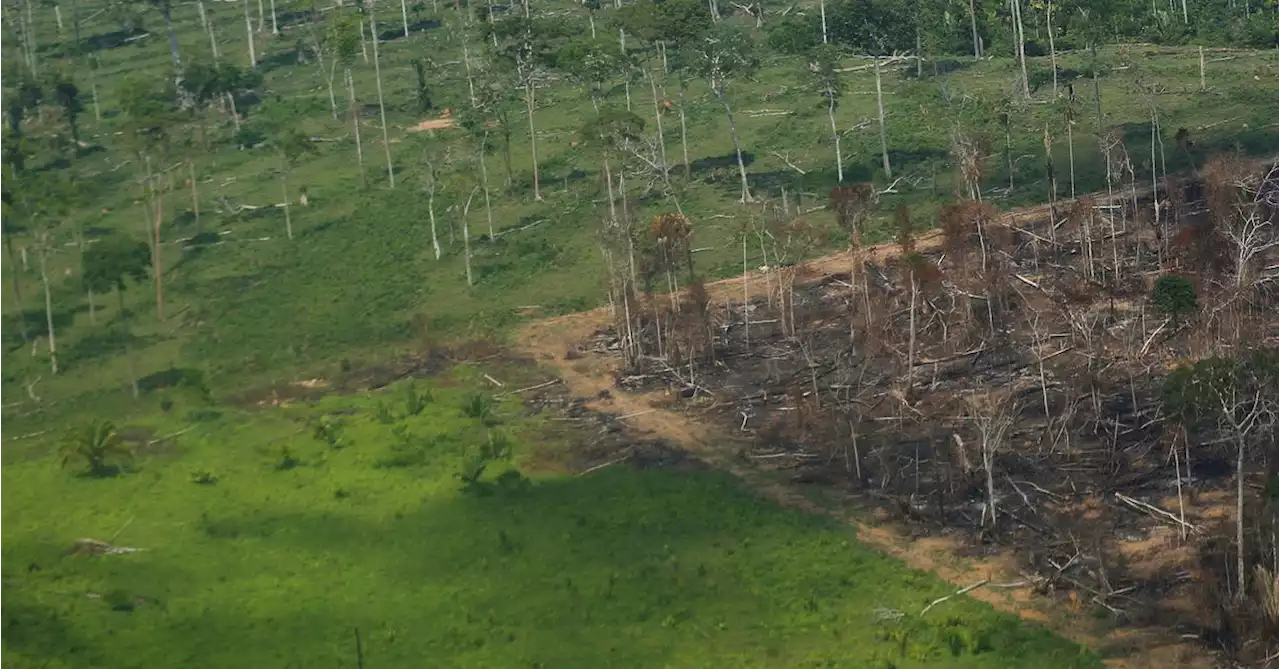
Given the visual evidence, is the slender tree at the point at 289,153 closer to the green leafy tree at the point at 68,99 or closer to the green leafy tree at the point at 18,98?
the green leafy tree at the point at 18,98

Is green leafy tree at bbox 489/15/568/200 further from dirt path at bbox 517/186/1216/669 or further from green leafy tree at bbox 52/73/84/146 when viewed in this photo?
green leafy tree at bbox 52/73/84/146

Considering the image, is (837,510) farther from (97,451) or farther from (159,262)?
(159,262)

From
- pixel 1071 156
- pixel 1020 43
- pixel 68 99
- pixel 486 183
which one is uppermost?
pixel 68 99

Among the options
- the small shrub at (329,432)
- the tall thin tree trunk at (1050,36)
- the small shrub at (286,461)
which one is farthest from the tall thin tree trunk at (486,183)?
the tall thin tree trunk at (1050,36)

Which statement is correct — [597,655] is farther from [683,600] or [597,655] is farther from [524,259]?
[524,259]

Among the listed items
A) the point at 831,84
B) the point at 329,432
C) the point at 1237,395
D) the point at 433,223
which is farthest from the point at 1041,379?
the point at 831,84

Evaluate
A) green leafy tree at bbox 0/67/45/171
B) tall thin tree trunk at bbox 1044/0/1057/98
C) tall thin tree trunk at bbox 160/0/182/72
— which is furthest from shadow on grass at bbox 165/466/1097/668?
tall thin tree trunk at bbox 160/0/182/72
